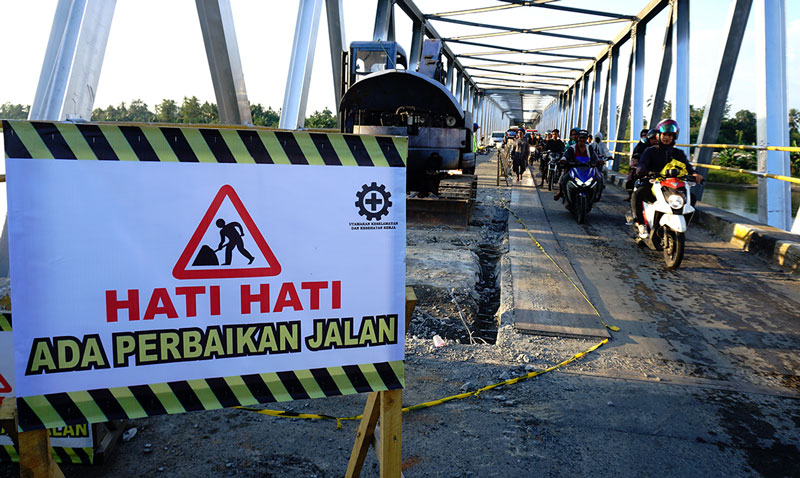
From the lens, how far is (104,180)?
165cm

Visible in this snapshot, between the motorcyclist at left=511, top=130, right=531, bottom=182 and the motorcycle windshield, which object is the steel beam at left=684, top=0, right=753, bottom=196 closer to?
the motorcycle windshield

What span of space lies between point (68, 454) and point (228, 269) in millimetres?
1348

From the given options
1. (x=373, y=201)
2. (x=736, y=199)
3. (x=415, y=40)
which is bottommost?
(x=736, y=199)

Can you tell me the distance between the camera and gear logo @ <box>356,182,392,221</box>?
1.90 metres

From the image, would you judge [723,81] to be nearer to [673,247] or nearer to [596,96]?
[673,247]

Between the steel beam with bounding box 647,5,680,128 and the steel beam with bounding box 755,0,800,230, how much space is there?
743 cm

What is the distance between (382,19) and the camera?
18.2 m

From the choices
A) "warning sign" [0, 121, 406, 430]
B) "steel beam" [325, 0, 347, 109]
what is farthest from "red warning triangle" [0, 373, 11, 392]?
"steel beam" [325, 0, 347, 109]

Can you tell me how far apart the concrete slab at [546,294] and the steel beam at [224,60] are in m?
4.56

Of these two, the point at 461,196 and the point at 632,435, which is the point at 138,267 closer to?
the point at 632,435

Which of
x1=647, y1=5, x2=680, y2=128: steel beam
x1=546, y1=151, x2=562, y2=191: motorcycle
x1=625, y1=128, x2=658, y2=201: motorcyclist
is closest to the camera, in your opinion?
x1=625, y1=128, x2=658, y2=201: motorcyclist

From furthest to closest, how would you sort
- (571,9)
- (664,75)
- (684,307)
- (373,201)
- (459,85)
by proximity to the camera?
(459,85) < (571,9) < (664,75) < (684,307) < (373,201)

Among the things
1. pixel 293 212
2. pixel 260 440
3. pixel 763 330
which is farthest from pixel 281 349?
pixel 763 330

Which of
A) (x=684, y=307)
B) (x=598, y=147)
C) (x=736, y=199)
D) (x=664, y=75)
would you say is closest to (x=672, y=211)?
(x=684, y=307)
